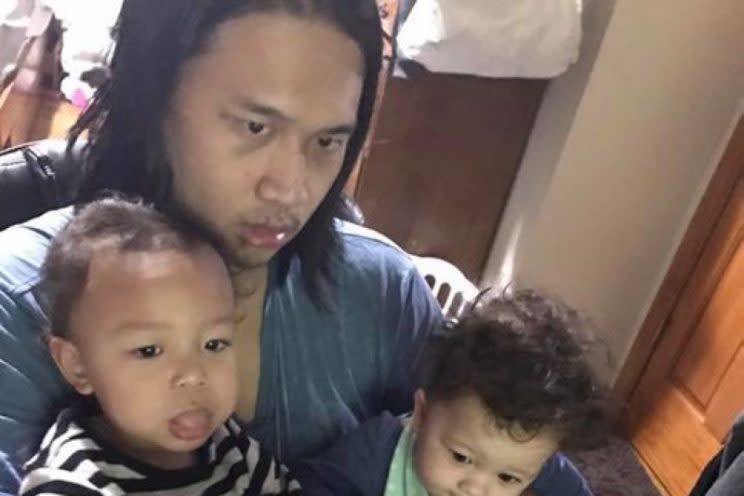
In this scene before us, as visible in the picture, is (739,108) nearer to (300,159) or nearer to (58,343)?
(300,159)

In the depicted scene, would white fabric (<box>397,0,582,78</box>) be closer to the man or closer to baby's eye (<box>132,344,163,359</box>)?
the man

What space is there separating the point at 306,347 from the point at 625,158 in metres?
1.27

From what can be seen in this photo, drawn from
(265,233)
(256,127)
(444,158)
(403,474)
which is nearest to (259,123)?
(256,127)

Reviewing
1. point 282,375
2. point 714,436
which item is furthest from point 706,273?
point 282,375

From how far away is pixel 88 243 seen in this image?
0.98m

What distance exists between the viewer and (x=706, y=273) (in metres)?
2.21

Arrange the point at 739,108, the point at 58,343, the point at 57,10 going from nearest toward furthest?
the point at 58,343
the point at 739,108
the point at 57,10

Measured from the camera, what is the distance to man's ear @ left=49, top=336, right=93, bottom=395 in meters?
0.98

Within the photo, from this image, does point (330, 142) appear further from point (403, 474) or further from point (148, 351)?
point (403, 474)

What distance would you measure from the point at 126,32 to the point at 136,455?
450 mm

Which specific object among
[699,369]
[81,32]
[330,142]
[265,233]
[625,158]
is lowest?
[699,369]

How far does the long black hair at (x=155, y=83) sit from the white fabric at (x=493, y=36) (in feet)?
2.96

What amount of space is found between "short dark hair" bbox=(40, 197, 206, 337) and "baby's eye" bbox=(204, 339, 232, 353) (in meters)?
0.10

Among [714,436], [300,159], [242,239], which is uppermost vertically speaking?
[300,159]
